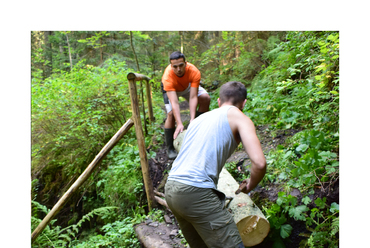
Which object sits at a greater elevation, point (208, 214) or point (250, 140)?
point (250, 140)

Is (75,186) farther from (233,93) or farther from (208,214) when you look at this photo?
(233,93)

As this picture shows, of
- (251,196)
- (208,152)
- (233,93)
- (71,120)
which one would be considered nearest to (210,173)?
(208,152)

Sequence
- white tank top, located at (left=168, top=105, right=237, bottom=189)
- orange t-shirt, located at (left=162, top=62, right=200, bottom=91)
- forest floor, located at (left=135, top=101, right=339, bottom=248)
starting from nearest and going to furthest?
white tank top, located at (left=168, top=105, right=237, bottom=189)
forest floor, located at (left=135, top=101, right=339, bottom=248)
orange t-shirt, located at (left=162, top=62, right=200, bottom=91)

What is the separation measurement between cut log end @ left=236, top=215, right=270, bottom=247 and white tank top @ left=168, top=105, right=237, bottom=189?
0.73 metres

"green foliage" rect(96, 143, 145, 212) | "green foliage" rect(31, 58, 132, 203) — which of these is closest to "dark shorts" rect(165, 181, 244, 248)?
"green foliage" rect(96, 143, 145, 212)

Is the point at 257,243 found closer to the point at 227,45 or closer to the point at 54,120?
the point at 54,120

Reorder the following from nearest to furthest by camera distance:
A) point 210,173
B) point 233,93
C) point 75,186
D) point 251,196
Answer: point 210,173 < point 233,93 < point 251,196 < point 75,186

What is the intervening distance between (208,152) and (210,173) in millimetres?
165

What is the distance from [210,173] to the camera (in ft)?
5.63

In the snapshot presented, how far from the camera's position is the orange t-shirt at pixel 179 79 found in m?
3.67

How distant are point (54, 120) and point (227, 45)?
23.2 ft

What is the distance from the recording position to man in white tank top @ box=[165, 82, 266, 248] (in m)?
1.65

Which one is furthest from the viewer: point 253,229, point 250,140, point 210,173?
point 253,229

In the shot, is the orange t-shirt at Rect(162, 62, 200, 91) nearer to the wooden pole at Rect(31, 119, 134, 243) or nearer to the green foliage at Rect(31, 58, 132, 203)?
the wooden pole at Rect(31, 119, 134, 243)
